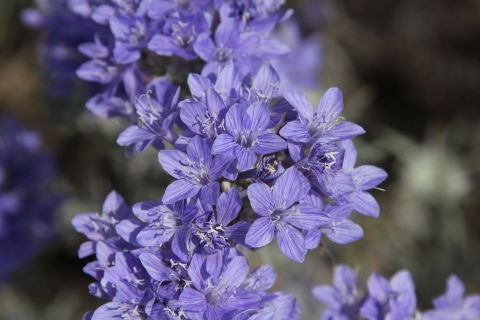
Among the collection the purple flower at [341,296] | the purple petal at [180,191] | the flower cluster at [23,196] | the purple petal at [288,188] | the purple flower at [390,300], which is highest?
the purple petal at [288,188]

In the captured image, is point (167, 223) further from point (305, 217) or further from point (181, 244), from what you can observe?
point (305, 217)

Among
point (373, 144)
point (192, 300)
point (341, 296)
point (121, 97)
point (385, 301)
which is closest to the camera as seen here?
point (192, 300)

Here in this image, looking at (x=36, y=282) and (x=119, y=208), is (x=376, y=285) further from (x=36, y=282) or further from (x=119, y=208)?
(x=36, y=282)

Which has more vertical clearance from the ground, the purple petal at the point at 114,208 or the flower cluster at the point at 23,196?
the purple petal at the point at 114,208

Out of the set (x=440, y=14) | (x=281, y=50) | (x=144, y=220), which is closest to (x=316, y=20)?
(x=440, y=14)

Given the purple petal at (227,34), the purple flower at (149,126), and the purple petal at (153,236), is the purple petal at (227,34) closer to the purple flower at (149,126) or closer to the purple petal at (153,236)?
the purple flower at (149,126)

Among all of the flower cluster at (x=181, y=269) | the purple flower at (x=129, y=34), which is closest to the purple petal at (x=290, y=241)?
the flower cluster at (x=181, y=269)

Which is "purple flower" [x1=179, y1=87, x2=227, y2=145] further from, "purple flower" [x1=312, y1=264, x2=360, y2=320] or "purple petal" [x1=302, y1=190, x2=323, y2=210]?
"purple flower" [x1=312, y1=264, x2=360, y2=320]

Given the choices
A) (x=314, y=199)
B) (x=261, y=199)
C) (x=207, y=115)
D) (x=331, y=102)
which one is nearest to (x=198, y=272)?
(x=261, y=199)
